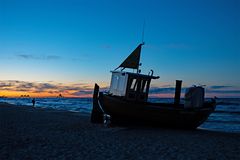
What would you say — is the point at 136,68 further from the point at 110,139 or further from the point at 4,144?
the point at 4,144

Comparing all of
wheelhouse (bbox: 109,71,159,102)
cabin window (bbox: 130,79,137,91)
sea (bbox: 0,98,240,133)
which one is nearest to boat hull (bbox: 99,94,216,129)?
wheelhouse (bbox: 109,71,159,102)

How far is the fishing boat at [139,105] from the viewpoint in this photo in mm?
15773

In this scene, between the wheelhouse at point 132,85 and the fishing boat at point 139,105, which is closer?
the fishing boat at point 139,105

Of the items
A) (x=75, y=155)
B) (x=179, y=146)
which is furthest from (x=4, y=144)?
(x=179, y=146)

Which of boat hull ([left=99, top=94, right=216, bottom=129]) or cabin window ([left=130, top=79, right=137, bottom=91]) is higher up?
cabin window ([left=130, top=79, right=137, bottom=91])

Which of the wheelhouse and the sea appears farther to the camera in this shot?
the sea

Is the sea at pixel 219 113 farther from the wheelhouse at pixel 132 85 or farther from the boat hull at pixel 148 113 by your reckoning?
the wheelhouse at pixel 132 85

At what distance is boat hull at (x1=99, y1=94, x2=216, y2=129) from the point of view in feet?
51.5

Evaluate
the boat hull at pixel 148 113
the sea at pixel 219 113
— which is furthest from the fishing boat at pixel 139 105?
the sea at pixel 219 113

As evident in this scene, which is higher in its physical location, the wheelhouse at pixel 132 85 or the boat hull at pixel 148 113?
the wheelhouse at pixel 132 85

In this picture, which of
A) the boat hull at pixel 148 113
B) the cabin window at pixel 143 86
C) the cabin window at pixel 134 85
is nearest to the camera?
the boat hull at pixel 148 113

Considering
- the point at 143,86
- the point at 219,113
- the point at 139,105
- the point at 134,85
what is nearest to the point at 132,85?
the point at 134,85

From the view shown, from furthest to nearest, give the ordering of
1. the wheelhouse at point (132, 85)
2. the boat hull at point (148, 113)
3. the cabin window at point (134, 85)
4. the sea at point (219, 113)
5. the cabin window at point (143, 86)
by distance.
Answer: the sea at point (219, 113) → the cabin window at point (143, 86) → the cabin window at point (134, 85) → the wheelhouse at point (132, 85) → the boat hull at point (148, 113)

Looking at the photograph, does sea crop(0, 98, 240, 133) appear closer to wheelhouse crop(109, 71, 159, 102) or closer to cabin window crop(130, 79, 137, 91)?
wheelhouse crop(109, 71, 159, 102)
